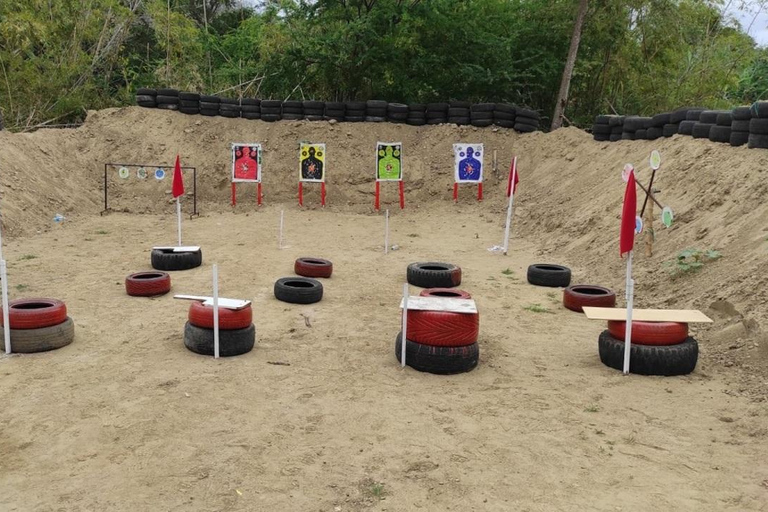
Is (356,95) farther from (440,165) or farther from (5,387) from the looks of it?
(5,387)

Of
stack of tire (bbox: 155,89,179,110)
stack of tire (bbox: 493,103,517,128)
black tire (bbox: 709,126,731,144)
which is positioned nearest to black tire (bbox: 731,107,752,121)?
black tire (bbox: 709,126,731,144)

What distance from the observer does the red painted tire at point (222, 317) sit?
6.46m

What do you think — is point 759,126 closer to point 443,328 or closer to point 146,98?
point 443,328

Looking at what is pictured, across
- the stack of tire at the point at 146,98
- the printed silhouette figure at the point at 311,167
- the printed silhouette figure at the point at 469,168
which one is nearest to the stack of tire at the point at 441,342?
the printed silhouette figure at the point at 469,168

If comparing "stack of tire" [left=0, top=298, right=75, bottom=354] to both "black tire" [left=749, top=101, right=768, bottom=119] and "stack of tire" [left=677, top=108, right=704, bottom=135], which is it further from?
"stack of tire" [left=677, top=108, right=704, bottom=135]

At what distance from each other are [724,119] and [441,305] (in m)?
8.30

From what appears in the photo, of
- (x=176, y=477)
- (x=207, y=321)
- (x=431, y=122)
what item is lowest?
(x=176, y=477)

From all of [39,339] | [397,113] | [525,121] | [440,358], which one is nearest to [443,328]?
[440,358]

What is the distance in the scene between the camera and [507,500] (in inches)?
156

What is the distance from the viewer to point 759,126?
10.4 m

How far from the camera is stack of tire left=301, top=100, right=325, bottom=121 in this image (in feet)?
65.2

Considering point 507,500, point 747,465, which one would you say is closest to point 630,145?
point 747,465

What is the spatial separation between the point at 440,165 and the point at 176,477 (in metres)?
15.9

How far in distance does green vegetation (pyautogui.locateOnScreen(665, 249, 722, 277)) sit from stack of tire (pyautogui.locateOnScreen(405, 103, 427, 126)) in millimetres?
12261
